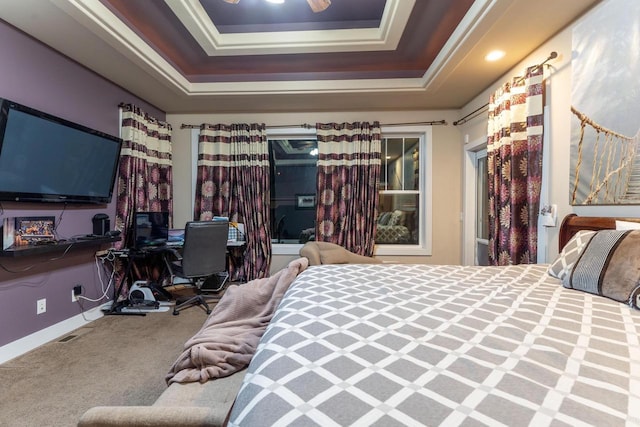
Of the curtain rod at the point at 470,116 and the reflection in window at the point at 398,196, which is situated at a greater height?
the curtain rod at the point at 470,116

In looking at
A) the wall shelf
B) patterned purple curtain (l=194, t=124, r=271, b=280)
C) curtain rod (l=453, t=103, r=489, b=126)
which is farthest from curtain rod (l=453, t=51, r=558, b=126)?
the wall shelf

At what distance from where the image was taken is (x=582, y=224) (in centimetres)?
182

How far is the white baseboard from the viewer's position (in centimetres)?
215

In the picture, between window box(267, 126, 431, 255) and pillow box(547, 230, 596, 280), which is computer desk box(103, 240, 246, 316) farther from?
pillow box(547, 230, 596, 280)

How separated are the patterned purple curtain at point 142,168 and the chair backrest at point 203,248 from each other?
37.8 inches

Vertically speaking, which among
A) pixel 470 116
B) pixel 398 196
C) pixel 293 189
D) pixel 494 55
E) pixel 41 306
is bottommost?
pixel 41 306

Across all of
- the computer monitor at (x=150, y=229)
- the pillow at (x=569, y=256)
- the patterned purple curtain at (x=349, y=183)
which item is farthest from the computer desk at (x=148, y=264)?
the pillow at (x=569, y=256)

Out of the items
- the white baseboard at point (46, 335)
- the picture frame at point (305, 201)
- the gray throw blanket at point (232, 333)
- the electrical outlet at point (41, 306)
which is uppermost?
the picture frame at point (305, 201)

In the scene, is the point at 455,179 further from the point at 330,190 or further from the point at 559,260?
the point at 559,260

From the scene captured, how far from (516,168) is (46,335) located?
4.29 m

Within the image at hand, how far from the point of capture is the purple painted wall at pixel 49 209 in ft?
7.11

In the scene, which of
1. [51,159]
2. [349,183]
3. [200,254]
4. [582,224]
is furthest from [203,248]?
[582,224]

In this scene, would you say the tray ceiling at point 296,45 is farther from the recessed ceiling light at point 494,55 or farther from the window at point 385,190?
the window at point 385,190

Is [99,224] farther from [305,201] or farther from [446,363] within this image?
[446,363]
